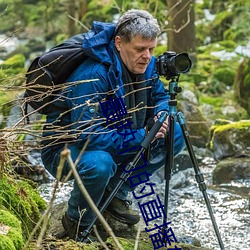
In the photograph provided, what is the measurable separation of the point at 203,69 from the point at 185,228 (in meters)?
6.69

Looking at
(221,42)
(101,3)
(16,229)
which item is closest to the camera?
(16,229)

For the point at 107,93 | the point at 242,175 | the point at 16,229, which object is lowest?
the point at 242,175

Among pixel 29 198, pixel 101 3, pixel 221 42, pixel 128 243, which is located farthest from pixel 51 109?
pixel 101 3

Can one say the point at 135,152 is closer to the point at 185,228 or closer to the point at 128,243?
the point at 128,243

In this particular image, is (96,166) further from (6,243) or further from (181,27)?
(181,27)

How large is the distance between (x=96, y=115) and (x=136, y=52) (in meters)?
0.42

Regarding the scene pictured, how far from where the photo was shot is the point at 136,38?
3.28m

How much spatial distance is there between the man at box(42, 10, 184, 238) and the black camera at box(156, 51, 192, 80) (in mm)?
104

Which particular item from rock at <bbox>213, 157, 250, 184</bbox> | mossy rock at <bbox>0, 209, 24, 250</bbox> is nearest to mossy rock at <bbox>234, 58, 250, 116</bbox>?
rock at <bbox>213, 157, 250, 184</bbox>

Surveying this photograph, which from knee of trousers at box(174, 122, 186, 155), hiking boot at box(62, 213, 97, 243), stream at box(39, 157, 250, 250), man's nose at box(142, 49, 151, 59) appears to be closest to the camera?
man's nose at box(142, 49, 151, 59)

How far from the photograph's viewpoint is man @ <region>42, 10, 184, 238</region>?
10.6 feet

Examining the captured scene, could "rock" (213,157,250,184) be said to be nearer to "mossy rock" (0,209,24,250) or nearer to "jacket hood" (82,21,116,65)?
"jacket hood" (82,21,116,65)

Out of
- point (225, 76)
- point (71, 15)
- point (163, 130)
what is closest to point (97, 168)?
point (163, 130)

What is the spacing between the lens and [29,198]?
3.30 metres
